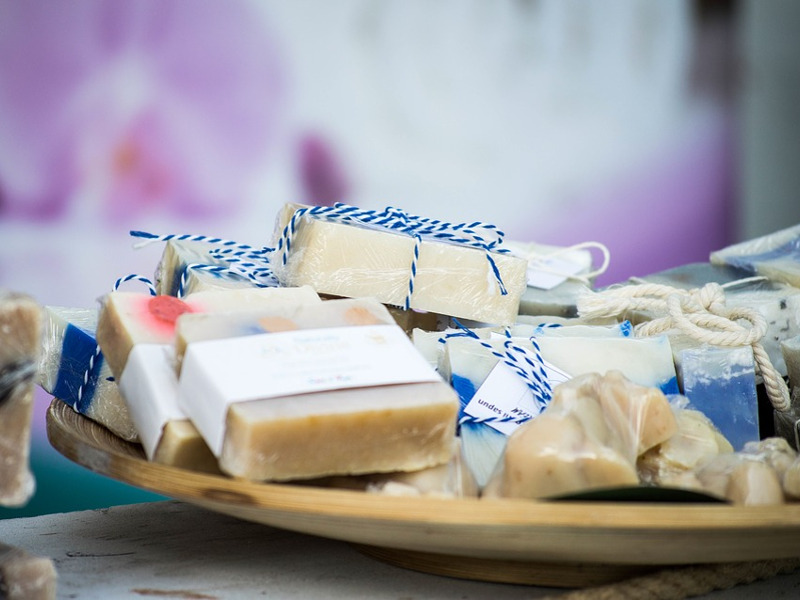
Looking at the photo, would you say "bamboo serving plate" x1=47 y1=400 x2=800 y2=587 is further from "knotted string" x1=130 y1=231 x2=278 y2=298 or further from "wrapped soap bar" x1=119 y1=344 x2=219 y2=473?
"knotted string" x1=130 y1=231 x2=278 y2=298

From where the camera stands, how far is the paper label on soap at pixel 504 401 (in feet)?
3.55

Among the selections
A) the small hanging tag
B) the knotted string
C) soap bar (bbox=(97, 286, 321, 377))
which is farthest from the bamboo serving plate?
the small hanging tag

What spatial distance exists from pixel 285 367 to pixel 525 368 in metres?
0.34

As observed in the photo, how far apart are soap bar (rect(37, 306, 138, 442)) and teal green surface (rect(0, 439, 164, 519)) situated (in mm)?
1311

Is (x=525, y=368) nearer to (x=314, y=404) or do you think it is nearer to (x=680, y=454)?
(x=680, y=454)

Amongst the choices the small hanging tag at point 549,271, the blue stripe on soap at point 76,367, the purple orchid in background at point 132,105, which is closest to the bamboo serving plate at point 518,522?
the blue stripe on soap at point 76,367

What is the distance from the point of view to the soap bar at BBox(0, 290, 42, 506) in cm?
75

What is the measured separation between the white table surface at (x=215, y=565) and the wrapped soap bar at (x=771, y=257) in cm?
62

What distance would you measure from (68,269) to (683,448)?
1.87 meters

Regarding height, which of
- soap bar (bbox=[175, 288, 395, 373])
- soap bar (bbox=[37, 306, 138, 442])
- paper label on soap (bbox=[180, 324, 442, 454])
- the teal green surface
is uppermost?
soap bar (bbox=[175, 288, 395, 373])

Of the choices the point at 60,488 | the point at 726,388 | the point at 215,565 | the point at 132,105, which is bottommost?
the point at 60,488

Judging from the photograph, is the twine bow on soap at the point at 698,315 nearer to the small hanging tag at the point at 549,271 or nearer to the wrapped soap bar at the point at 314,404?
the small hanging tag at the point at 549,271

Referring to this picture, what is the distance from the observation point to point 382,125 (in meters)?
2.87

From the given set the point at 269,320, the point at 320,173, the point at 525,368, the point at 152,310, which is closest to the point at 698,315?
the point at 525,368
